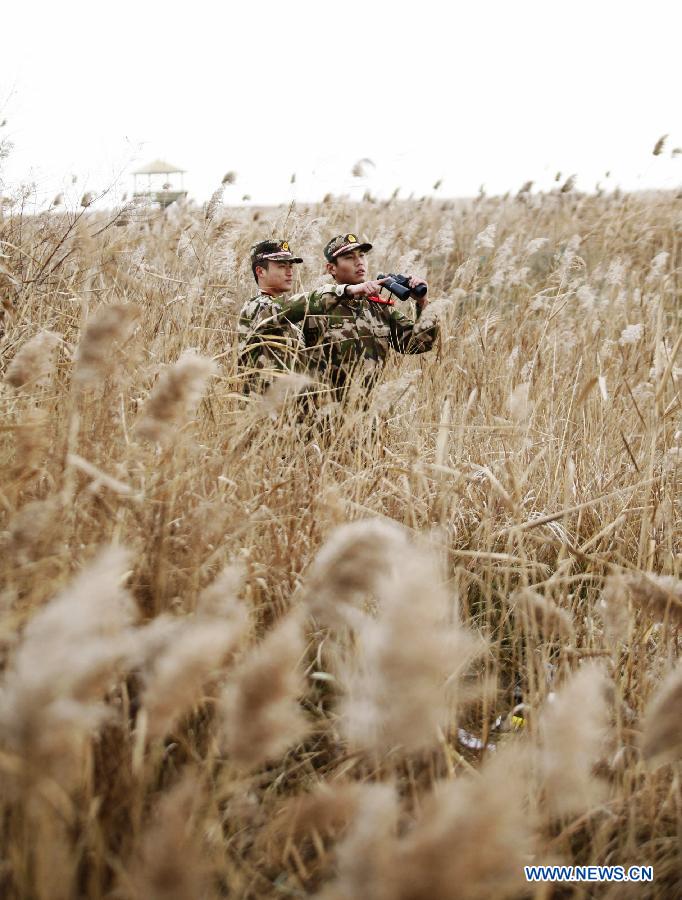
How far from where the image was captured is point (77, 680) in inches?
25.2

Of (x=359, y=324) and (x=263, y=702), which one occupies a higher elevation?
(x=359, y=324)

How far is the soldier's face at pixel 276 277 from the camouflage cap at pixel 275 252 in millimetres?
28

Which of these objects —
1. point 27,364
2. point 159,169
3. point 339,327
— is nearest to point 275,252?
point 339,327

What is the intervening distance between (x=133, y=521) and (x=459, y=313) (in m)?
4.11

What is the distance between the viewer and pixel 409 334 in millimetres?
3848

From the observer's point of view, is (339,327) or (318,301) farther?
(339,327)

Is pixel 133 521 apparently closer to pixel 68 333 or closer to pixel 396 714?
pixel 396 714

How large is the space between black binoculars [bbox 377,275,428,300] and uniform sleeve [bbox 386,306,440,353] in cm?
11

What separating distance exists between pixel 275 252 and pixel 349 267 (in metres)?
0.38

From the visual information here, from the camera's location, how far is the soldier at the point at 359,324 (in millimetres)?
3352

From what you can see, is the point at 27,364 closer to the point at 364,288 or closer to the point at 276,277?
the point at 364,288

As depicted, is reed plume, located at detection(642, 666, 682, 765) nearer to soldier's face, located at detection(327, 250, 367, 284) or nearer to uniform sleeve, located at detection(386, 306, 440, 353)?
uniform sleeve, located at detection(386, 306, 440, 353)

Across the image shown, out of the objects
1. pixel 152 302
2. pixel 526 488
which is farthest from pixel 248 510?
pixel 152 302

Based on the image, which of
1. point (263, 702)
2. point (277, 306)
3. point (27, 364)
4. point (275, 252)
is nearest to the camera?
point (263, 702)
